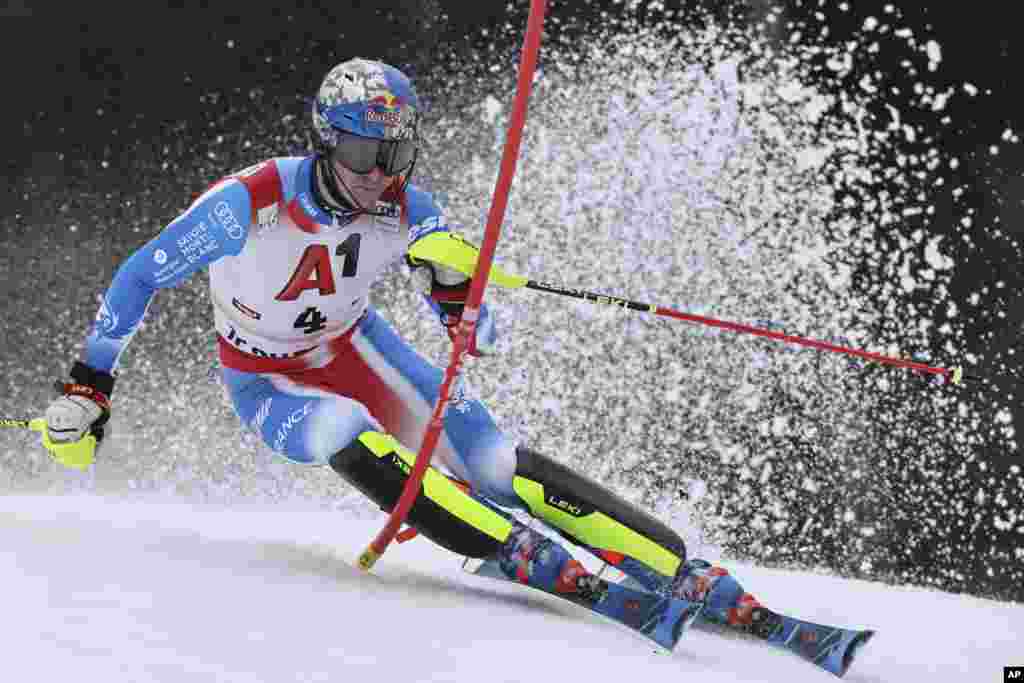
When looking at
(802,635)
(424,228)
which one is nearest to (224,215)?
(424,228)

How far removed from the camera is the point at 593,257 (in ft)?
18.4

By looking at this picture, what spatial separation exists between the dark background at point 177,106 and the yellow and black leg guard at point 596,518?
3.45 metres

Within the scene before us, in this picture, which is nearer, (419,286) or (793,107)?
(419,286)

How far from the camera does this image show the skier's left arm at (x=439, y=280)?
8.66ft

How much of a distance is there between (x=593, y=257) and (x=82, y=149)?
9.99ft

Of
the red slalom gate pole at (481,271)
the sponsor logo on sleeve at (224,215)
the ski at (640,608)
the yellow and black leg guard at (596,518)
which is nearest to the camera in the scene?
the red slalom gate pole at (481,271)

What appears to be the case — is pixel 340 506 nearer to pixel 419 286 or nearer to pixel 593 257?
pixel 593 257

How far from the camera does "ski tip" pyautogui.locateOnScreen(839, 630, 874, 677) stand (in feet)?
7.57

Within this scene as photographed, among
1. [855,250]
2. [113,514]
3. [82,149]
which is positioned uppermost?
[855,250]

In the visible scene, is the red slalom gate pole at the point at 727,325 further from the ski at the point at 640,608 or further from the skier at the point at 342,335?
the ski at the point at 640,608

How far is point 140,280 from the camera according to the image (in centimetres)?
250

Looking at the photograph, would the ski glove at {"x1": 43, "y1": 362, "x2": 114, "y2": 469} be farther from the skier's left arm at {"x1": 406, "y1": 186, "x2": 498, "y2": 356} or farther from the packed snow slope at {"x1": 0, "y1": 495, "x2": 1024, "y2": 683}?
the skier's left arm at {"x1": 406, "y1": 186, "x2": 498, "y2": 356}

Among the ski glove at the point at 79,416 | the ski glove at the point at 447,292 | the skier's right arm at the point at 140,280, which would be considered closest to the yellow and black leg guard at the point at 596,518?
the ski glove at the point at 447,292

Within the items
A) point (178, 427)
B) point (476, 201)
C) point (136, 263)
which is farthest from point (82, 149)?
point (136, 263)
